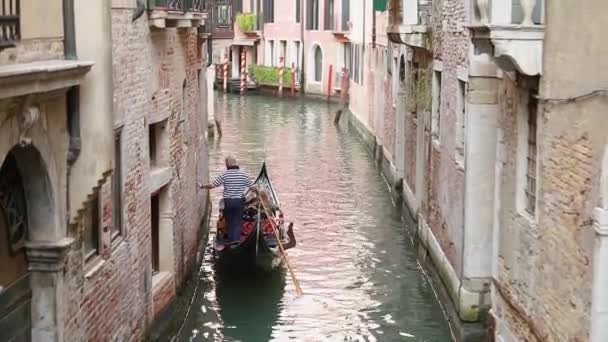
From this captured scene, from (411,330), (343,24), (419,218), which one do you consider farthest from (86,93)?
(343,24)

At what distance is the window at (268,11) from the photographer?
41312 millimetres

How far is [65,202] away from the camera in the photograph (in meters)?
6.45

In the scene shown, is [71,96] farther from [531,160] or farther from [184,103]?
[184,103]

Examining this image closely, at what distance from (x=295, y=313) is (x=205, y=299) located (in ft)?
3.32

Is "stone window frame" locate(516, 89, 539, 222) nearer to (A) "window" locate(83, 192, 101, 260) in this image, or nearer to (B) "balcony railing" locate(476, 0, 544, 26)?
(B) "balcony railing" locate(476, 0, 544, 26)

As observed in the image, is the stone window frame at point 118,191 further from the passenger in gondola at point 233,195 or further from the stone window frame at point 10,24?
the passenger in gondola at point 233,195

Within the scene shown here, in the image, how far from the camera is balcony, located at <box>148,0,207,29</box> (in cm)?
881

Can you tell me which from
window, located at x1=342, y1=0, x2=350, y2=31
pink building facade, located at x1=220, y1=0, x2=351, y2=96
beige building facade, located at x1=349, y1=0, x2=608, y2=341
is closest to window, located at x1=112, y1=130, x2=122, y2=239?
beige building facade, located at x1=349, y1=0, x2=608, y2=341

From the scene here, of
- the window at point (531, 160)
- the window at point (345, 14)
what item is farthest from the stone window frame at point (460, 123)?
the window at point (345, 14)

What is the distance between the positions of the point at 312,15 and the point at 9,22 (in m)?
33.2

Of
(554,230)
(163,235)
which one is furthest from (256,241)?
(554,230)

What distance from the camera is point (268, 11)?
136 ft

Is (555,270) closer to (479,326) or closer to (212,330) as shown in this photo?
(479,326)

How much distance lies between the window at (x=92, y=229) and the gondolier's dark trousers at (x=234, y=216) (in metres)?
4.48
